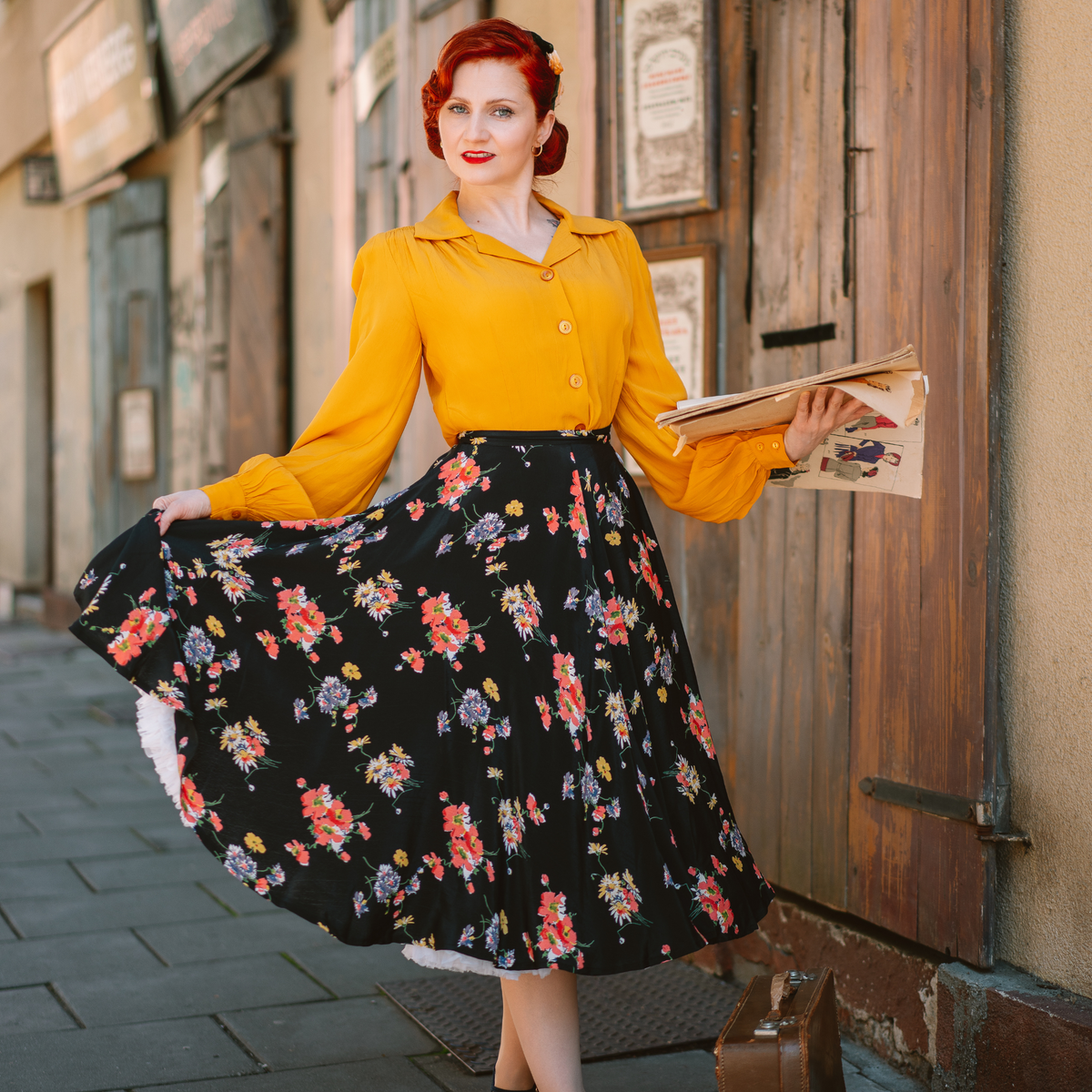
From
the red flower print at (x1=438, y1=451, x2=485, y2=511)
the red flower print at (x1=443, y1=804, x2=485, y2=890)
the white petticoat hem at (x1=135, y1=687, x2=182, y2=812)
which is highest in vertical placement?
the red flower print at (x1=438, y1=451, x2=485, y2=511)

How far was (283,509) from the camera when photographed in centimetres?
236

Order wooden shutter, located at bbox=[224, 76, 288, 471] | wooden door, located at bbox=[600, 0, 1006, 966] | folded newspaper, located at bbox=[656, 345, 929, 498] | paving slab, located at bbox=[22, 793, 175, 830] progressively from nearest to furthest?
folded newspaper, located at bbox=[656, 345, 929, 498] → wooden door, located at bbox=[600, 0, 1006, 966] → paving slab, located at bbox=[22, 793, 175, 830] → wooden shutter, located at bbox=[224, 76, 288, 471]

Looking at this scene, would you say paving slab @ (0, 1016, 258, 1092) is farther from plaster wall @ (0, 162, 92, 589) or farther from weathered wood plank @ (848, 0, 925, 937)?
plaster wall @ (0, 162, 92, 589)

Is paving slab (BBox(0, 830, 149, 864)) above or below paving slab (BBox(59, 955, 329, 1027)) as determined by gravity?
below

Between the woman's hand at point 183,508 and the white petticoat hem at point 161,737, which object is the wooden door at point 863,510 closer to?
the woman's hand at point 183,508

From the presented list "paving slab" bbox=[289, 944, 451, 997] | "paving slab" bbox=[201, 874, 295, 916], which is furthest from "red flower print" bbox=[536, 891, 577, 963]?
"paving slab" bbox=[201, 874, 295, 916]

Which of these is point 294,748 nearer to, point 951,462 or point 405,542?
point 405,542

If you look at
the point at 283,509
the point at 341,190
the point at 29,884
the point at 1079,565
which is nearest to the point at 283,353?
the point at 341,190

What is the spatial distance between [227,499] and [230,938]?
1.77m

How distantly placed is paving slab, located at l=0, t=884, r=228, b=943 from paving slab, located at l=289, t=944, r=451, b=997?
18.2 inches

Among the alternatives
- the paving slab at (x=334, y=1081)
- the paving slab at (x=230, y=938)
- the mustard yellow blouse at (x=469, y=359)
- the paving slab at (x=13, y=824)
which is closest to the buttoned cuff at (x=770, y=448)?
the mustard yellow blouse at (x=469, y=359)

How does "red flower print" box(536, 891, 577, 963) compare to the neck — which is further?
the neck

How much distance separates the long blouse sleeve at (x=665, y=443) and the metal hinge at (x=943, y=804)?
0.73 metres

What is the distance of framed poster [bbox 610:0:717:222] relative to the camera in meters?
3.38
